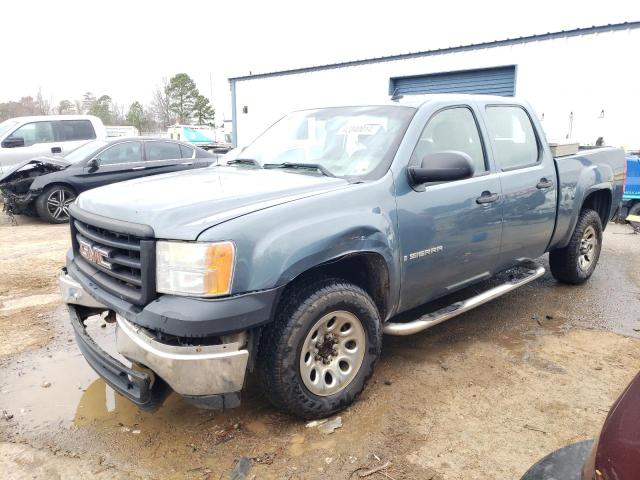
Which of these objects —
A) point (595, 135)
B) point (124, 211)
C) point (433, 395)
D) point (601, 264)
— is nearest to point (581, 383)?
point (433, 395)

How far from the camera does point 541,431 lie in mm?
2934

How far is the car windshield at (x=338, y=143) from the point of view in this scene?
3387 mm

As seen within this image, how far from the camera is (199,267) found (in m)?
2.41

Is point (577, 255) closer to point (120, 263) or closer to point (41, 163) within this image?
point (120, 263)

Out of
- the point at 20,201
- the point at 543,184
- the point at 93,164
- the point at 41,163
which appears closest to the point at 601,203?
the point at 543,184

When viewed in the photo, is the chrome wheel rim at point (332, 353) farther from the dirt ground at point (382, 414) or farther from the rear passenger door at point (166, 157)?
the rear passenger door at point (166, 157)

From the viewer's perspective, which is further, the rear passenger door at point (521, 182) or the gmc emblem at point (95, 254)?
the rear passenger door at point (521, 182)

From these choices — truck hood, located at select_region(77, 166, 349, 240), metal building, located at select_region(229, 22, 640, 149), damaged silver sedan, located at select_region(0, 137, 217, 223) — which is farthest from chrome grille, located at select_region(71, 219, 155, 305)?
metal building, located at select_region(229, 22, 640, 149)

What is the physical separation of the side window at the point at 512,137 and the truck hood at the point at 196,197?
1650mm

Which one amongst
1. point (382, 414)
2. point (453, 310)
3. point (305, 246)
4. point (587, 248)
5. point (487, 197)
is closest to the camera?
point (305, 246)

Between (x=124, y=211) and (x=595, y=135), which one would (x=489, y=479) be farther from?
(x=595, y=135)

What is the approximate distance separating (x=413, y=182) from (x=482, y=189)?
750 mm

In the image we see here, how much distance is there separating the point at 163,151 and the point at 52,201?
7.26ft

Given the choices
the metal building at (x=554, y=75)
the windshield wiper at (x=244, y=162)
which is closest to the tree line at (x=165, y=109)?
the metal building at (x=554, y=75)
